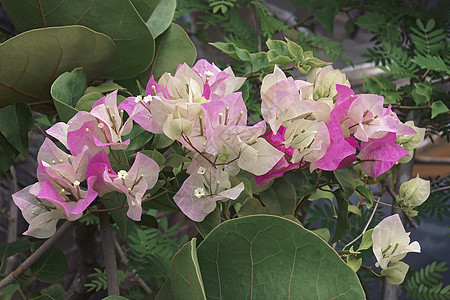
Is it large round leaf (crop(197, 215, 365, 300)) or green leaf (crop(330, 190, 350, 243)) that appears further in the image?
green leaf (crop(330, 190, 350, 243))

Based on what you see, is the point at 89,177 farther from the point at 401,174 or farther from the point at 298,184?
the point at 401,174

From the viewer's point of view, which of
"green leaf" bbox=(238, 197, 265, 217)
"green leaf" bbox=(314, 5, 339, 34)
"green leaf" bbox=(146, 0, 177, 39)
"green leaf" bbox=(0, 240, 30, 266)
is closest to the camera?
"green leaf" bbox=(238, 197, 265, 217)

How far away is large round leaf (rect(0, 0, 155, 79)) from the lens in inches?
18.2

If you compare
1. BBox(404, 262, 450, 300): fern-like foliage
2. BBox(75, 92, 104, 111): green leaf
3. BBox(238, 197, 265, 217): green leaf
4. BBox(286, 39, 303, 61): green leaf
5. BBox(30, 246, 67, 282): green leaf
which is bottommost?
BBox(404, 262, 450, 300): fern-like foliage

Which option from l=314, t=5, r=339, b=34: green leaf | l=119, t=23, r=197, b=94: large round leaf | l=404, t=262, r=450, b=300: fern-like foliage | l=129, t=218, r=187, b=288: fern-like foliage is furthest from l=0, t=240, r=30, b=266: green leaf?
l=314, t=5, r=339, b=34: green leaf

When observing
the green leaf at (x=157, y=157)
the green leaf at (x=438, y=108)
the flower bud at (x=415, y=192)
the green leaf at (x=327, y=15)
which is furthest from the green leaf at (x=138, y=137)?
the green leaf at (x=327, y=15)

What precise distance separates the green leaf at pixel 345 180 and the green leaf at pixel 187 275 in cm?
14

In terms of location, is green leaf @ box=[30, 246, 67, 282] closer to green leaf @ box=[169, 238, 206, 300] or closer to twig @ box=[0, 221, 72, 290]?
twig @ box=[0, 221, 72, 290]

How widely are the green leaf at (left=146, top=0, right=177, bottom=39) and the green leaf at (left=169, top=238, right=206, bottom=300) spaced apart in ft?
0.87

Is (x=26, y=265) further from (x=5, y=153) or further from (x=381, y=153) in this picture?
(x=381, y=153)

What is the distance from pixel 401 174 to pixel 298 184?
1.17ft

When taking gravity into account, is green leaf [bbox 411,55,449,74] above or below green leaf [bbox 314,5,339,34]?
above

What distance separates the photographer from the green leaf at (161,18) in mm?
520

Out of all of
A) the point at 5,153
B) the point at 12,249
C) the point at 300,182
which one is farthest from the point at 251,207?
the point at 12,249
